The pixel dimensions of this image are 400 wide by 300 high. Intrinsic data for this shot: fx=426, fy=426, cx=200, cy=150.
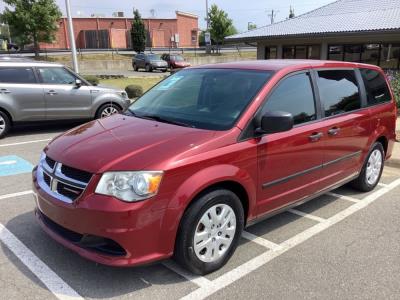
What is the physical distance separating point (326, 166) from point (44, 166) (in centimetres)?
285

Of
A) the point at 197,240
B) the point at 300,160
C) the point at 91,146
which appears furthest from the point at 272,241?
the point at 91,146

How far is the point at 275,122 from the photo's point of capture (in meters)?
3.60

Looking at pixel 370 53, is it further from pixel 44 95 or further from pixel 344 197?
pixel 344 197

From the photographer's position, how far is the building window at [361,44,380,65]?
19.8 m

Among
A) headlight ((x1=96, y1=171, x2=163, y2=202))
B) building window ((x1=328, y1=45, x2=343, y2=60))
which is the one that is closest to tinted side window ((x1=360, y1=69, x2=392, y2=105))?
headlight ((x1=96, y1=171, x2=163, y2=202))

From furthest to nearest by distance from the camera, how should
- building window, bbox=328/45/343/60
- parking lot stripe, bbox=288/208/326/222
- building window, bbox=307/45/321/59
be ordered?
building window, bbox=307/45/321/59 → building window, bbox=328/45/343/60 → parking lot stripe, bbox=288/208/326/222

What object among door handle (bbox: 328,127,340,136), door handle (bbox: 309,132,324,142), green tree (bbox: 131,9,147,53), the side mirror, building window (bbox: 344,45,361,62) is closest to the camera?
the side mirror

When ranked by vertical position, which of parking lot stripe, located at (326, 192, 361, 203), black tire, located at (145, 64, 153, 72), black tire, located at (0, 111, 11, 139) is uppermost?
black tire, located at (0, 111, 11, 139)

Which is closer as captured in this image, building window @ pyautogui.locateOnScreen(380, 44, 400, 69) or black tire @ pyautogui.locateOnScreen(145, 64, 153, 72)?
building window @ pyautogui.locateOnScreen(380, 44, 400, 69)

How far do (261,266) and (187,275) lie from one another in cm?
67

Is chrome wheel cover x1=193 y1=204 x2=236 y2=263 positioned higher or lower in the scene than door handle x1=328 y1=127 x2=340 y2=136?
lower

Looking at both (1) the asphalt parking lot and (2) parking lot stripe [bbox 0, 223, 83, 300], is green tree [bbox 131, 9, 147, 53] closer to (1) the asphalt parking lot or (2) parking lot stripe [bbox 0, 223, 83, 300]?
(1) the asphalt parking lot

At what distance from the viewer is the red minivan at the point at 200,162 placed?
3.10 m

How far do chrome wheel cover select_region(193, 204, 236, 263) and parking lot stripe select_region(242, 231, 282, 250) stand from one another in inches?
23.2
